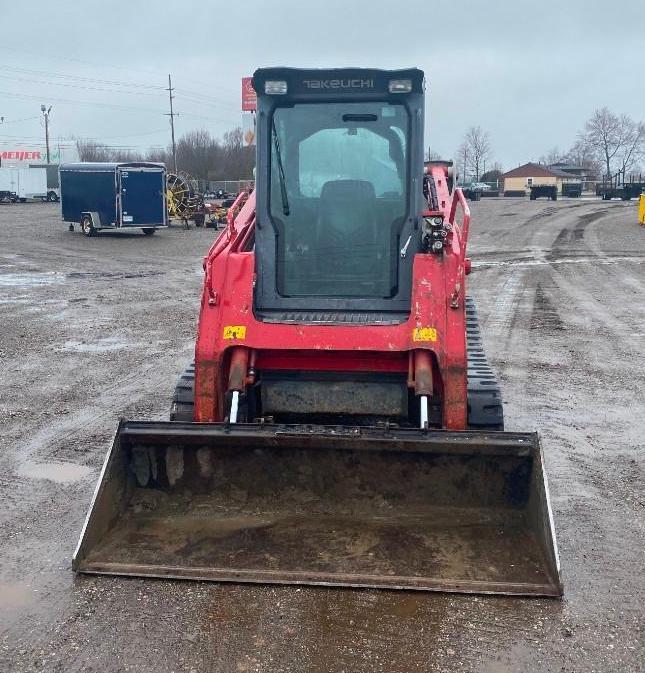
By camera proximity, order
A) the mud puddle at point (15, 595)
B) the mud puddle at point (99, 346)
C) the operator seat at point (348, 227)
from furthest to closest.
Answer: the mud puddle at point (99, 346) < the operator seat at point (348, 227) < the mud puddle at point (15, 595)

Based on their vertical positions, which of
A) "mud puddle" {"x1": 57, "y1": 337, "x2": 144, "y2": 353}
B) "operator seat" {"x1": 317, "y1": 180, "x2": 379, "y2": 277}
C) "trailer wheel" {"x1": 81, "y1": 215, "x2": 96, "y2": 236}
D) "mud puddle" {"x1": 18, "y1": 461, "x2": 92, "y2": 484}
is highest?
"operator seat" {"x1": 317, "y1": 180, "x2": 379, "y2": 277}

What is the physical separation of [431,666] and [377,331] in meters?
2.11

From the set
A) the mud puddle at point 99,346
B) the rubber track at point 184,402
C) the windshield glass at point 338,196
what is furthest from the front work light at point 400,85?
the mud puddle at point 99,346

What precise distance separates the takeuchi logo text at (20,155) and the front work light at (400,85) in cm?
8166

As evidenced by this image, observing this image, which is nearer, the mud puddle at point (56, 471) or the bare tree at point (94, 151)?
the mud puddle at point (56, 471)

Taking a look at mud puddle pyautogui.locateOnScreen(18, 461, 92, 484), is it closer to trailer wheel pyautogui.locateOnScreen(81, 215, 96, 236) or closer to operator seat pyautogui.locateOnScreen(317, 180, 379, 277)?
operator seat pyautogui.locateOnScreen(317, 180, 379, 277)

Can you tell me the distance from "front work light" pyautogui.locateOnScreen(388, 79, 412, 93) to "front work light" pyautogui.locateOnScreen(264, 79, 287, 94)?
67 centimetres

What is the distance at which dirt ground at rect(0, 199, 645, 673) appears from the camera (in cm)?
378

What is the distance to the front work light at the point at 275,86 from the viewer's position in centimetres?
529

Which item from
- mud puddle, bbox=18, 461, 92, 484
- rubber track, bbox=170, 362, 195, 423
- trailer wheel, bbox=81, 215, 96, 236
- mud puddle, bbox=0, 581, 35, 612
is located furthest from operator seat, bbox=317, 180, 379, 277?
trailer wheel, bbox=81, 215, 96, 236

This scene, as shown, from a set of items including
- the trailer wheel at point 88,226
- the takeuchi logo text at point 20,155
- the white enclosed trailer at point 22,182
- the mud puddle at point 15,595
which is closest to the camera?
the mud puddle at point 15,595

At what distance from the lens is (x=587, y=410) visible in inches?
305

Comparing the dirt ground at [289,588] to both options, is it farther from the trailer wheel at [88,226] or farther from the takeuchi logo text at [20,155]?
the takeuchi logo text at [20,155]

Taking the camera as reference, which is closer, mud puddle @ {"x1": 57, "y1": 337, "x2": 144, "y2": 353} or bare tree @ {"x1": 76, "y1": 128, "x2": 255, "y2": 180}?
mud puddle @ {"x1": 57, "y1": 337, "x2": 144, "y2": 353}
